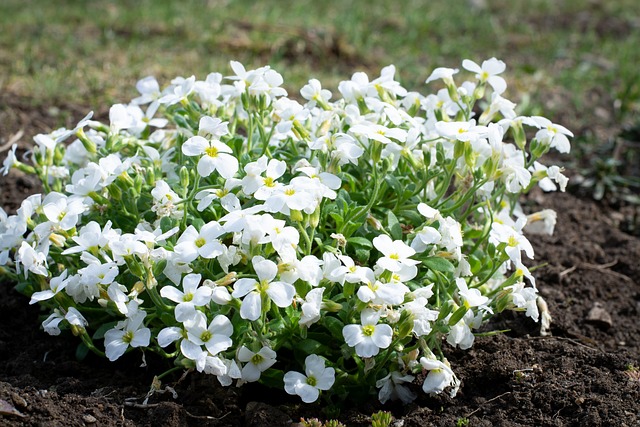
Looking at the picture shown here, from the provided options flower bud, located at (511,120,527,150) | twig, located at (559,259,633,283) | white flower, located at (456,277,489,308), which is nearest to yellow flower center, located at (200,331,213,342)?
white flower, located at (456,277,489,308)

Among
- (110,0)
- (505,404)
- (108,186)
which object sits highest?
(108,186)

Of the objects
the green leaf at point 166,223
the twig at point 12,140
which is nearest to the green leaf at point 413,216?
the green leaf at point 166,223

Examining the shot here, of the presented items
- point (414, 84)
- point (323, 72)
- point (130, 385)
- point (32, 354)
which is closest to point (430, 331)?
point (130, 385)

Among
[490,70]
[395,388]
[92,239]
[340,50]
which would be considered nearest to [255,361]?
[395,388]

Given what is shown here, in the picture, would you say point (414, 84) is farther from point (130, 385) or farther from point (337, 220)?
point (130, 385)

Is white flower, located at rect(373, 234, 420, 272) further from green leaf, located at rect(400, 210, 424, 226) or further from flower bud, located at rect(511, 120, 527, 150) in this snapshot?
flower bud, located at rect(511, 120, 527, 150)
